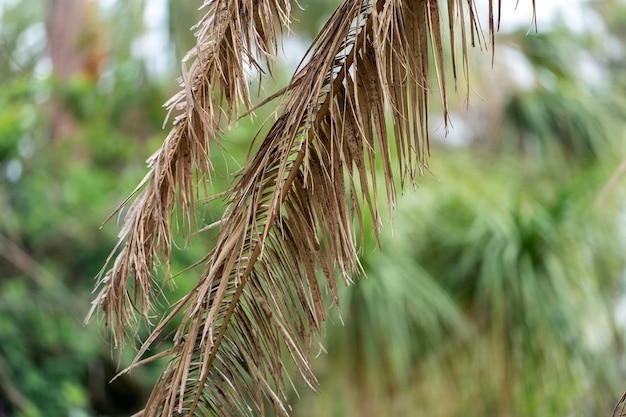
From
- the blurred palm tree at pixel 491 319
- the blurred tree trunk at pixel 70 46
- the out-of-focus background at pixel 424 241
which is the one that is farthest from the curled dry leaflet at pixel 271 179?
the blurred tree trunk at pixel 70 46

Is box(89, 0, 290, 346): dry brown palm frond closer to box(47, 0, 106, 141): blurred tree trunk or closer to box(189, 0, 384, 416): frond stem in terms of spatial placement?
box(189, 0, 384, 416): frond stem

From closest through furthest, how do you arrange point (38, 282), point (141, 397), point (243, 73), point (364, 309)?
point (243, 73) → point (364, 309) → point (38, 282) → point (141, 397)

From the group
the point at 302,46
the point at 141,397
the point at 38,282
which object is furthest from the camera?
the point at 302,46

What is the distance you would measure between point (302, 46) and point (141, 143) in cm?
167

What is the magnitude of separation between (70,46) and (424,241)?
455cm

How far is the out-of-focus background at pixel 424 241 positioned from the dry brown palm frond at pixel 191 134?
2542 mm

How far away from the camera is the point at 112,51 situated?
763cm

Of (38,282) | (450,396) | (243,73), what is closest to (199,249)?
(38,282)

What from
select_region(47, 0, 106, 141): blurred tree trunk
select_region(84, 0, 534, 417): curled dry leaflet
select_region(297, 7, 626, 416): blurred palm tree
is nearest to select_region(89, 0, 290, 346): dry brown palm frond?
select_region(84, 0, 534, 417): curled dry leaflet

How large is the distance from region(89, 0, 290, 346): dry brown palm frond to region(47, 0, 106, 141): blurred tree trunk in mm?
6799

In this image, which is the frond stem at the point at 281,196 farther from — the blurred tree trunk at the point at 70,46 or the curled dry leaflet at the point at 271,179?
→ the blurred tree trunk at the point at 70,46

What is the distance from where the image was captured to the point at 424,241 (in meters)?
6.21

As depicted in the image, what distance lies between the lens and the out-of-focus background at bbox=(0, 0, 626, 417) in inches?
220

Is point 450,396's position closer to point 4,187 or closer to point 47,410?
point 47,410
